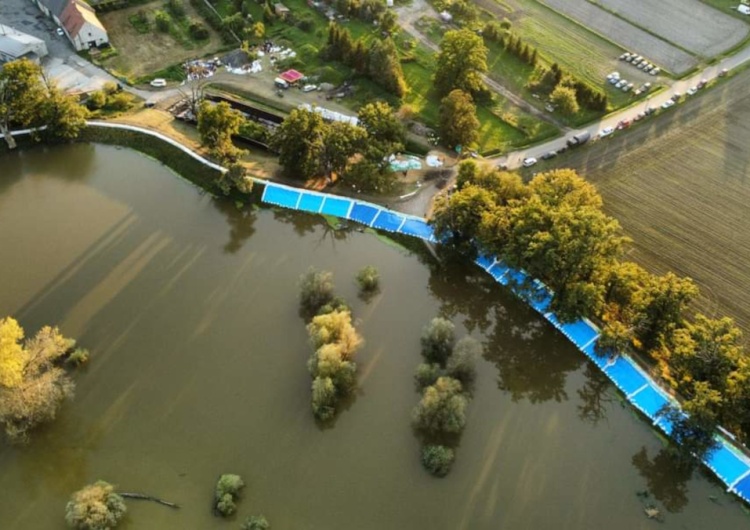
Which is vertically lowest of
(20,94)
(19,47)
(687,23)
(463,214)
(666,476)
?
(666,476)

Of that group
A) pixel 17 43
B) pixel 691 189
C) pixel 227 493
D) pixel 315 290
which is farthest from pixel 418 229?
pixel 17 43

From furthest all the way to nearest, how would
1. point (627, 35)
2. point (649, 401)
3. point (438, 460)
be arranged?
point (627, 35) → point (649, 401) → point (438, 460)

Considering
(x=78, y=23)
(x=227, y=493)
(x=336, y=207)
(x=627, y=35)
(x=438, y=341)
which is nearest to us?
(x=227, y=493)

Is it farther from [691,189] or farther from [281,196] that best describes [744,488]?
[281,196]

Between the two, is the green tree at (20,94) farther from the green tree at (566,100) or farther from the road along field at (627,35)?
the road along field at (627,35)

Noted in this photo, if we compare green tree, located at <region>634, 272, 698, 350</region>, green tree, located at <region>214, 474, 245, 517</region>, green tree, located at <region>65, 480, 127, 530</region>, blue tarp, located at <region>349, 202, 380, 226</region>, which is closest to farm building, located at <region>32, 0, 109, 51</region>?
blue tarp, located at <region>349, 202, 380, 226</region>

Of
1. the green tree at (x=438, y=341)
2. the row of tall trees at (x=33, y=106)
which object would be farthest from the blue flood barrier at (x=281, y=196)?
the row of tall trees at (x=33, y=106)

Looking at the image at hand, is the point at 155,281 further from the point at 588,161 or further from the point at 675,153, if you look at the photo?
the point at 675,153

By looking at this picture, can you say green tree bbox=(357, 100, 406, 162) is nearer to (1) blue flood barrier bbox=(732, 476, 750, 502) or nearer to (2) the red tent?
(2) the red tent
